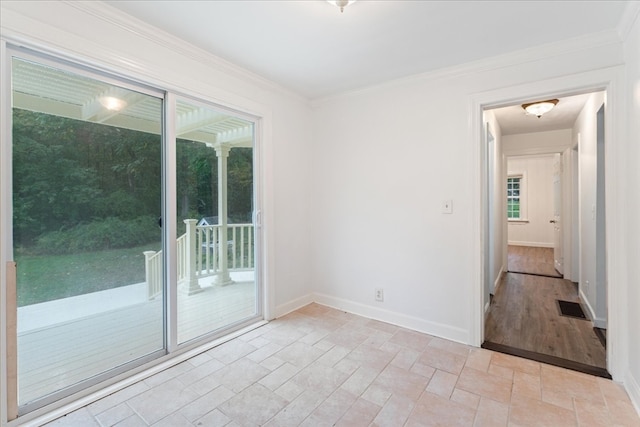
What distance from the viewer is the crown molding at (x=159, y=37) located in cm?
183

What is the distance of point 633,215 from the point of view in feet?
6.21

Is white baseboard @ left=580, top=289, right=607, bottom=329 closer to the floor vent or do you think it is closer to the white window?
the floor vent

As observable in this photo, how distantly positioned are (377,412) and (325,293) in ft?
6.08

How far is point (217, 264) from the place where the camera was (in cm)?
301

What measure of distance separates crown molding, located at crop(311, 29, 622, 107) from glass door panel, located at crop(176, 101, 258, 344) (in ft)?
5.50

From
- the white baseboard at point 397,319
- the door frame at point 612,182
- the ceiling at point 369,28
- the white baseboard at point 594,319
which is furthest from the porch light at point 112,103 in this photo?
the white baseboard at point 594,319

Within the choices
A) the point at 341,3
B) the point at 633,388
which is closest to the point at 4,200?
the point at 341,3

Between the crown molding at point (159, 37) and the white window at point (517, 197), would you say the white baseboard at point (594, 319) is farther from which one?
the white window at point (517, 197)

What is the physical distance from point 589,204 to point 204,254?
4.23m

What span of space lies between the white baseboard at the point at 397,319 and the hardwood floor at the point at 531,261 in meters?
3.57

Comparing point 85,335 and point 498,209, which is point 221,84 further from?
point 498,209

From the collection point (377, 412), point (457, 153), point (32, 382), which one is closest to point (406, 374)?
point (377, 412)

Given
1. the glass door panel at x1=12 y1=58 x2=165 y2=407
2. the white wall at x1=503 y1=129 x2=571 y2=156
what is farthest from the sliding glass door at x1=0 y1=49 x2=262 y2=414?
the white wall at x1=503 y1=129 x2=571 y2=156

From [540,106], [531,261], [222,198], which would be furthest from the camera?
[531,261]
